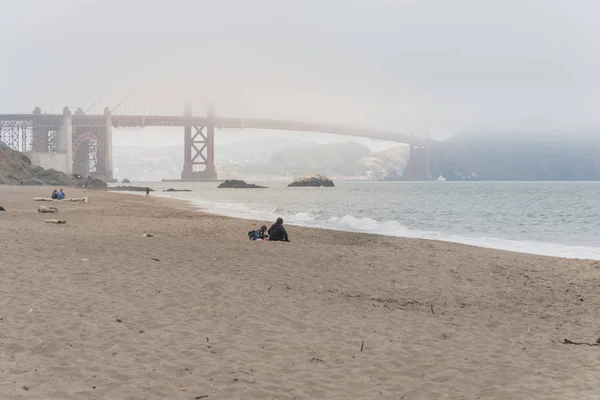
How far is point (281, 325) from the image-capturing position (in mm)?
5898

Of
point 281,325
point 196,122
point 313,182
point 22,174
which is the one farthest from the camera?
point 196,122

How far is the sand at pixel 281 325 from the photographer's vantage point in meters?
4.29

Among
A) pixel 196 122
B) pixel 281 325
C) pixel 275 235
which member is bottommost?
pixel 281 325

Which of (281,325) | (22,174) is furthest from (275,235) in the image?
(22,174)

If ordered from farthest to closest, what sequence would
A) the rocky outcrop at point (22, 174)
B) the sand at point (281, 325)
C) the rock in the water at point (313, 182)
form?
the rock in the water at point (313, 182) → the rocky outcrop at point (22, 174) → the sand at point (281, 325)

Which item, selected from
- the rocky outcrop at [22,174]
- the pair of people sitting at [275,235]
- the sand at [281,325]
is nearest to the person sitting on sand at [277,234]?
the pair of people sitting at [275,235]

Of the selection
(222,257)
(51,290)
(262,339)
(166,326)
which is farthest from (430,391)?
(222,257)

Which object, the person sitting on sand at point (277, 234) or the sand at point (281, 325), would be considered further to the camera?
the person sitting on sand at point (277, 234)

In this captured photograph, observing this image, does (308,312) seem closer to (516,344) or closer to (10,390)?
(516,344)

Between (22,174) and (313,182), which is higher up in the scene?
(22,174)

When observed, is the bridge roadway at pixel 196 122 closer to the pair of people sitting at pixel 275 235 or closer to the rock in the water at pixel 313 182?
the rock in the water at pixel 313 182

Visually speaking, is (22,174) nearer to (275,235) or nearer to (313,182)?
(275,235)

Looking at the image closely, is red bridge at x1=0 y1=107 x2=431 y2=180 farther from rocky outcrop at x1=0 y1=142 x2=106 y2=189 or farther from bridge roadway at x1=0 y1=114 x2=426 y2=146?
rocky outcrop at x1=0 y1=142 x2=106 y2=189

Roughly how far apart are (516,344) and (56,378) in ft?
13.8
